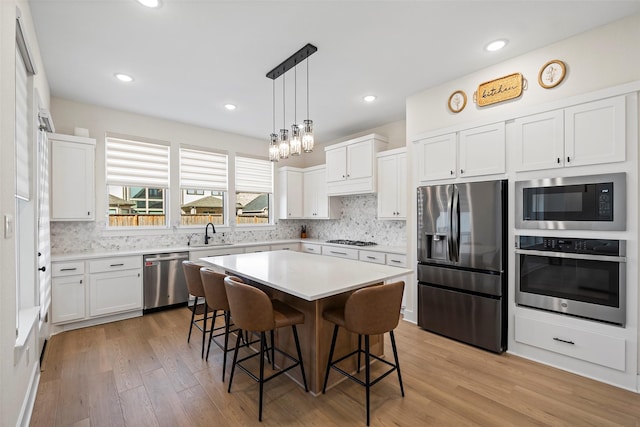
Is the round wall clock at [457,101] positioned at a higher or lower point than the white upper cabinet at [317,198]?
higher

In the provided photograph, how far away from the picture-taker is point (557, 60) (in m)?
2.57

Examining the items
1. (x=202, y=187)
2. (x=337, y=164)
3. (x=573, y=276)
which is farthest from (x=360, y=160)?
(x=573, y=276)

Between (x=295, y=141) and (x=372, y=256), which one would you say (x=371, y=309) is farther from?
(x=372, y=256)

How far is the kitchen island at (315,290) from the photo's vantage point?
80.1 inches

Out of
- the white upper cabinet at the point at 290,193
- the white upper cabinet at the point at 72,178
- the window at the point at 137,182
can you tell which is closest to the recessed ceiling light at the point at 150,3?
the white upper cabinet at the point at 72,178

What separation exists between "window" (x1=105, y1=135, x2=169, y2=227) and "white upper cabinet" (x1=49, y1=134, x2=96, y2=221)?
428 millimetres

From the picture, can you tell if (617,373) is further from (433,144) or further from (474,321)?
(433,144)

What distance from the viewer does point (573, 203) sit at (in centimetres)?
246

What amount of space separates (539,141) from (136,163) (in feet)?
16.6

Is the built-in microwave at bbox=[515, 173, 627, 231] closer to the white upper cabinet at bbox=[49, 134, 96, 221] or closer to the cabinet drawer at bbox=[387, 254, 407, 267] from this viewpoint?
the cabinet drawer at bbox=[387, 254, 407, 267]

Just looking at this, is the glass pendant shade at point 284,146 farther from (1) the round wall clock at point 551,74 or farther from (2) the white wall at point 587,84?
(1) the round wall clock at point 551,74

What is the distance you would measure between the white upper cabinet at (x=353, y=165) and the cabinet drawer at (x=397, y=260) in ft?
3.48

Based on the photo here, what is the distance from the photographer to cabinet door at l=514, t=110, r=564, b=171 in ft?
8.29

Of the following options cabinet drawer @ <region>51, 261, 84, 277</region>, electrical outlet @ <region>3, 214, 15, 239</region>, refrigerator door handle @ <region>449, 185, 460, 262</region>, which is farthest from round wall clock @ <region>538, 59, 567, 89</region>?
cabinet drawer @ <region>51, 261, 84, 277</region>
